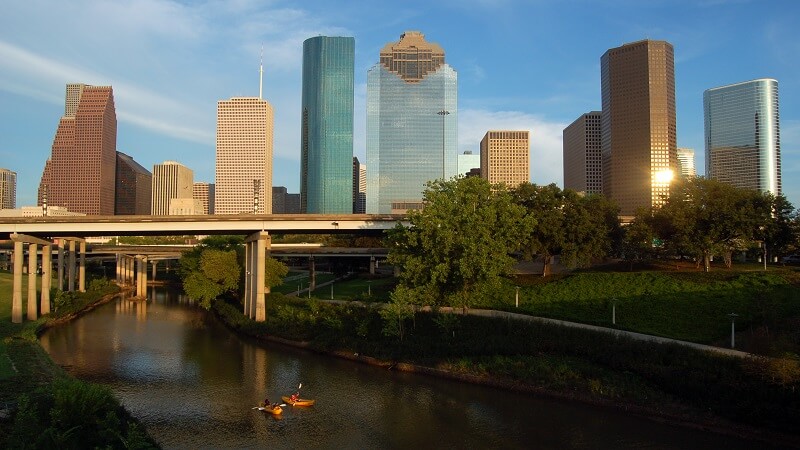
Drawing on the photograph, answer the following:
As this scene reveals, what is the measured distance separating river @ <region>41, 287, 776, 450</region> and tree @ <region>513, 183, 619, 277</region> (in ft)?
70.8

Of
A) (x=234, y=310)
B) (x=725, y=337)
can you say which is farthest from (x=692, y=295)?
(x=234, y=310)

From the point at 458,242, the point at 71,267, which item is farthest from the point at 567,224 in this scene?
the point at 71,267

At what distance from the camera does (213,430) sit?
28.4 metres

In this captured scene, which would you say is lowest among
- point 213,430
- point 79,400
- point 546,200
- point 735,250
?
point 213,430

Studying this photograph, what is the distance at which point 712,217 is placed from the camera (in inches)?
1994

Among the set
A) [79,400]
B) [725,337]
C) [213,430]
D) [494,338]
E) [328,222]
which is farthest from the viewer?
[328,222]

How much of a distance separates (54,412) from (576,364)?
92.7ft

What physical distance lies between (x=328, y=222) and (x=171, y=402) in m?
Answer: 30.0

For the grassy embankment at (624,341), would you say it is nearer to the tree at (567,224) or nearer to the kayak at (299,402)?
the tree at (567,224)

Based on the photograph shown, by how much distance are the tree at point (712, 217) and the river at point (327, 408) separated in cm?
2498

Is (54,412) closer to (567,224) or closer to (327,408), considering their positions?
(327,408)

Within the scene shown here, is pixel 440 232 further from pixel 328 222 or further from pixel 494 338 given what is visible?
pixel 328 222

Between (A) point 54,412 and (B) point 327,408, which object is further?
(B) point 327,408

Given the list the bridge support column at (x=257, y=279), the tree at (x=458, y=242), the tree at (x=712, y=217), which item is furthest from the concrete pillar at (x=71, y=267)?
the tree at (x=712, y=217)
